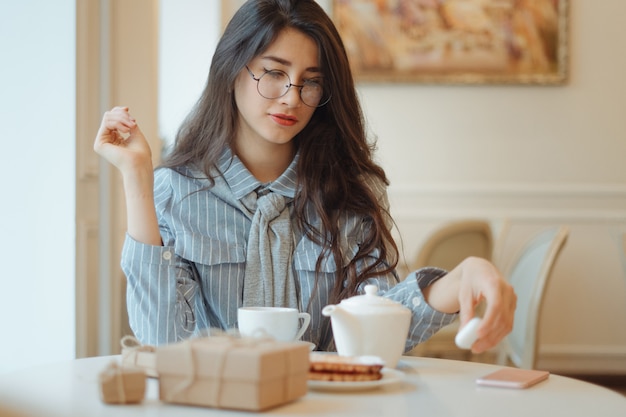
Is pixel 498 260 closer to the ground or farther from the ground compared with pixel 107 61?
closer to the ground

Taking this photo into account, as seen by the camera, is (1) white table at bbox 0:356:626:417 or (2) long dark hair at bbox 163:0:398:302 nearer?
(1) white table at bbox 0:356:626:417

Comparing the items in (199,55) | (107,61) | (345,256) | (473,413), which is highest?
(199,55)

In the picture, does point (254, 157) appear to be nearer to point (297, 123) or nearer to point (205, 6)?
point (297, 123)

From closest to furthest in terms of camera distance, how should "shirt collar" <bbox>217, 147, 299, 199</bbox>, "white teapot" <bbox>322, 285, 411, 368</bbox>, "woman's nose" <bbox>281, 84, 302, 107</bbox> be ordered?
"white teapot" <bbox>322, 285, 411, 368</bbox> < "woman's nose" <bbox>281, 84, 302, 107</bbox> < "shirt collar" <bbox>217, 147, 299, 199</bbox>

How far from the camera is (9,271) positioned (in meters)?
2.43

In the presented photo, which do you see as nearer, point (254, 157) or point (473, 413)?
point (473, 413)

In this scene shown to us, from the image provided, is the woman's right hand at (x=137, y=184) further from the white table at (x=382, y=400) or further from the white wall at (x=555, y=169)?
the white wall at (x=555, y=169)

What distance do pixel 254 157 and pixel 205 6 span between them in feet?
9.65

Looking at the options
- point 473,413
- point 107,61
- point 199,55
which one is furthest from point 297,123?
point 199,55

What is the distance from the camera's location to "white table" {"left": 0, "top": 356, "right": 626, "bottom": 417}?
1066mm

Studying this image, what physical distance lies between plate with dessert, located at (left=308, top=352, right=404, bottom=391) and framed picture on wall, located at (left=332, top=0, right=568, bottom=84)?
12.5 ft

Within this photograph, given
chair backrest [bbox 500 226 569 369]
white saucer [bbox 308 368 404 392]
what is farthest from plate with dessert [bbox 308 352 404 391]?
chair backrest [bbox 500 226 569 369]

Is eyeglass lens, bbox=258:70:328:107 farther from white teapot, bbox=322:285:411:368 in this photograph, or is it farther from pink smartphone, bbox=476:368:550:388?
pink smartphone, bbox=476:368:550:388

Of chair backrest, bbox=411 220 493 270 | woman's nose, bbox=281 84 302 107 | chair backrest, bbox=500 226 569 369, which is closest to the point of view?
woman's nose, bbox=281 84 302 107
